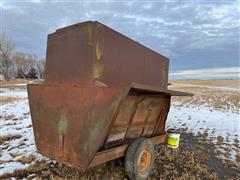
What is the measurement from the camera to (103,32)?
225 cm

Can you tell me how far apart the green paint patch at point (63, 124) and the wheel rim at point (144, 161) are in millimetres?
1195

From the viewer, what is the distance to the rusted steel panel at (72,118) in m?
Result: 1.99

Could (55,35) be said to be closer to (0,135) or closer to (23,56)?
(0,135)

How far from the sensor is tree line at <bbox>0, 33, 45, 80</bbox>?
3550cm

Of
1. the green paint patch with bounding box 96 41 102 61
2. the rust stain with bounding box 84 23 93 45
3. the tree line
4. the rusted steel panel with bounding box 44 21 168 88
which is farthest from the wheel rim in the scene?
the tree line

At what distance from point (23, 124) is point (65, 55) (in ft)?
14.1

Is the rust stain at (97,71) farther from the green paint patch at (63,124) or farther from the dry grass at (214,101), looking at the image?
the dry grass at (214,101)

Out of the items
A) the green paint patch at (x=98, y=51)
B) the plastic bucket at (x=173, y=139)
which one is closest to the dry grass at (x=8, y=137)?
the green paint patch at (x=98, y=51)

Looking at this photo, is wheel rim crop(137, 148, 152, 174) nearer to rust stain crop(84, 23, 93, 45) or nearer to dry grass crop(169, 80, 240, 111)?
rust stain crop(84, 23, 93, 45)

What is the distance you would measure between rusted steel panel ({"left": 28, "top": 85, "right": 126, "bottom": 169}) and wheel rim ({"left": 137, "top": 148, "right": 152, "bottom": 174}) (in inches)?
35.9

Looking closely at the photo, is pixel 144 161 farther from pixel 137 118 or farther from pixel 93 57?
pixel 93 57

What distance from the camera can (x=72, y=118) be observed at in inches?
87.7

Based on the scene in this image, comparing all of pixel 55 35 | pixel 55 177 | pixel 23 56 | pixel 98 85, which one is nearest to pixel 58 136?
pixel 55 177

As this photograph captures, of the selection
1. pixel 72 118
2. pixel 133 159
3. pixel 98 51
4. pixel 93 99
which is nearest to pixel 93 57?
pixel 98 51
